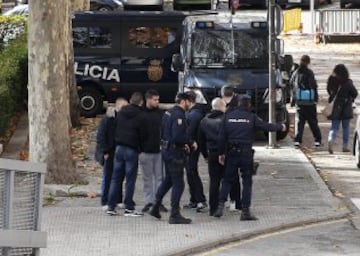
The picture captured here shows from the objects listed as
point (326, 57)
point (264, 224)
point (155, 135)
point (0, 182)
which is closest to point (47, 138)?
point (155, 135)

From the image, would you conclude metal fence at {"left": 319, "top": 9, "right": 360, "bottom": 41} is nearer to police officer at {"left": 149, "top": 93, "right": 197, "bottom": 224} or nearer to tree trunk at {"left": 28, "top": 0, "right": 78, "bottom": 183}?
tree trunk at {"left": 28, "top": 0, "right": 78, "bottom": 183}

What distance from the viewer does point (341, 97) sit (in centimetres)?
1903

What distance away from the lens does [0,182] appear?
27.4 feet

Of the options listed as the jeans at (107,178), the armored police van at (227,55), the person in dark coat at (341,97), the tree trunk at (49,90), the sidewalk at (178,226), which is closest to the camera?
the sidewalk at (178,226)

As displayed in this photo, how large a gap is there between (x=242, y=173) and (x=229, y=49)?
8.06 meters

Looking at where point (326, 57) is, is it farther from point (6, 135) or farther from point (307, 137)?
point (6, 135)

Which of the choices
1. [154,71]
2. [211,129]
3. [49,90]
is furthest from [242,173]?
[154,71]

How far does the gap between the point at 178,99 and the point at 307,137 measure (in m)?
8.74

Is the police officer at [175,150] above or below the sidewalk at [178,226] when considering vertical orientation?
above

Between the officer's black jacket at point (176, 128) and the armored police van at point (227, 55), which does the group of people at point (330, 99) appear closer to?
the armored police van at point (227, 55)

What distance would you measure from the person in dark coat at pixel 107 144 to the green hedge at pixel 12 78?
4.97 meters

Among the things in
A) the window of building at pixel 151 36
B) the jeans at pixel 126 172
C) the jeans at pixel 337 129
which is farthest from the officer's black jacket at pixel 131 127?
the window of building at pixel 151 36

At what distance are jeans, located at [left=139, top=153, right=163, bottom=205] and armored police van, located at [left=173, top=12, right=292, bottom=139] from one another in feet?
22.3

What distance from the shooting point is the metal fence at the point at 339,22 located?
124ft
